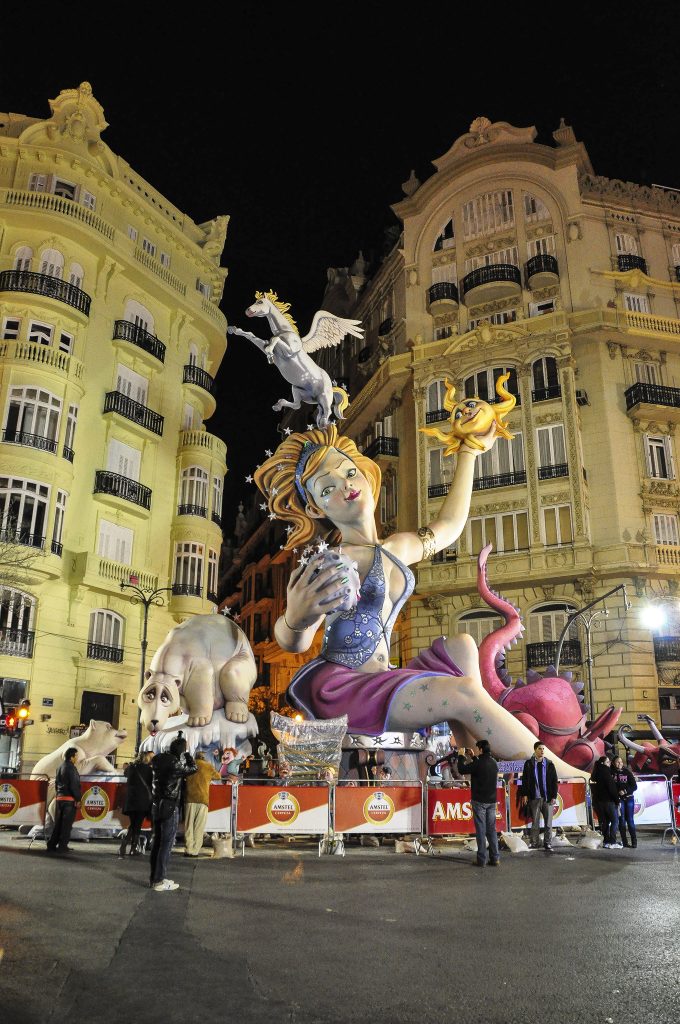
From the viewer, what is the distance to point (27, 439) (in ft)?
79.8

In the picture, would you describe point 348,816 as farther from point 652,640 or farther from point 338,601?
point 652,640

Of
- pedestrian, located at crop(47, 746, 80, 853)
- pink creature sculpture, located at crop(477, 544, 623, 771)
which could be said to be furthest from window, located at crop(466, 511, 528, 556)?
pedestrian, located at crop(47, 746, 80, 853)

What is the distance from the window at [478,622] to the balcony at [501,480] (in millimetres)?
4482

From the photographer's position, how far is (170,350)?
31.0 meters

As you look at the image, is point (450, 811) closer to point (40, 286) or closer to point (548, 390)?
point (40, 286)

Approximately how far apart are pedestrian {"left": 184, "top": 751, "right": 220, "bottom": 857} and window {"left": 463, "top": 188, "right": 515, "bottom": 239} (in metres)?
28.4

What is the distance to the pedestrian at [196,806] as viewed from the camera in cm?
Result: 992

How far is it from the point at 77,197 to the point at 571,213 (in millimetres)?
17706

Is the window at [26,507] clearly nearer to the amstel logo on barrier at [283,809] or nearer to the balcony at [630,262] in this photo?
the amstel logo on barrier at [283,809]

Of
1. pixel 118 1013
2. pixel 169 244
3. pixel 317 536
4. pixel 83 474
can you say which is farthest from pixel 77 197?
pixel 118 1013

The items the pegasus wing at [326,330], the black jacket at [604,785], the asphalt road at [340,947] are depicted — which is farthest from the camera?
the pegasus wing at [326,330]

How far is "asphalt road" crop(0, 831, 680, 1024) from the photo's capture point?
3764 mm

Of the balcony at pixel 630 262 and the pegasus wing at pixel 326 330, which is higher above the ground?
the balcony at pixel 630 262

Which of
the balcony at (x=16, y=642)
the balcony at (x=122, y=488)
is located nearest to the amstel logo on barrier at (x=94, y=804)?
the balcony at (x=16, y=642)
